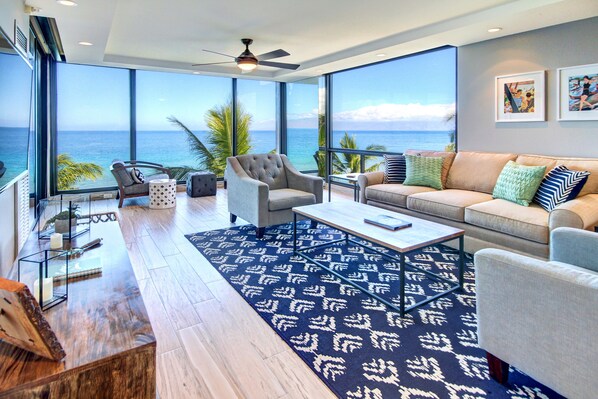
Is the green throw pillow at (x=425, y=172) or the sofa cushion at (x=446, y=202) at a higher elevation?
the green throw pillow at (x=425, y=172)

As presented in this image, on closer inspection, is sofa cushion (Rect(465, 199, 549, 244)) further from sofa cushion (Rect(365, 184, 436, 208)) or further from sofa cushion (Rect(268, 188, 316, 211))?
sofa cushion (Rect(268, 188, 316, 211))

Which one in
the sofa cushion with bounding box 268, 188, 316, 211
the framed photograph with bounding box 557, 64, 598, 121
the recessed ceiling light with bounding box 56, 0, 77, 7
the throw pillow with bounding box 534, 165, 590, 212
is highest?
the recessed ceiling light with bounding box 56, 0, 77, 7

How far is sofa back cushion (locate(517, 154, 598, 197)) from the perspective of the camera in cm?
323

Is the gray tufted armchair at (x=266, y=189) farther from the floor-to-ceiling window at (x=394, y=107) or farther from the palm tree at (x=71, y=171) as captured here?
the palm tree at (x=71, y=171)

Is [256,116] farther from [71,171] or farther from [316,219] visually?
[316,219]

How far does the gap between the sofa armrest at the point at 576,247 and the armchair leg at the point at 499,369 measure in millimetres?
775

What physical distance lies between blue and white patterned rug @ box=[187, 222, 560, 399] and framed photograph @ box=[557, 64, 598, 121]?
184 cm

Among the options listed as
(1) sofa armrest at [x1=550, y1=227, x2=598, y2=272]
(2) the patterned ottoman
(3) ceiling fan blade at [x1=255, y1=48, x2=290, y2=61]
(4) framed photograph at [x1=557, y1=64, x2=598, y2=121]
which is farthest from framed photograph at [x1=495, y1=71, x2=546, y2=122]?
(2) the patterned ottoman

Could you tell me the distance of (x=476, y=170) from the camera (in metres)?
4.20

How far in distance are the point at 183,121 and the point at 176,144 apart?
0.49m

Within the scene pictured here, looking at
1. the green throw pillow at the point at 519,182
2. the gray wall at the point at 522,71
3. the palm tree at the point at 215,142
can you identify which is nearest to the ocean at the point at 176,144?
the palm tree at the point at 215,142

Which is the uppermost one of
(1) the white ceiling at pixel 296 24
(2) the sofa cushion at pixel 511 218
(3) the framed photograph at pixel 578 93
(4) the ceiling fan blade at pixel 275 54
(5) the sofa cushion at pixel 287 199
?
(1) the white ceiling at pixel 296 24

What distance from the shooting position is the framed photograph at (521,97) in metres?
3.95

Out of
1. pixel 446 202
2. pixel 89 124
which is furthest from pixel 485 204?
pixel 89 124
